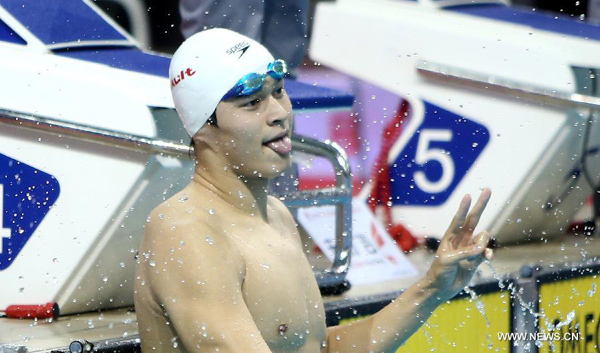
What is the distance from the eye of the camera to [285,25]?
4.29m

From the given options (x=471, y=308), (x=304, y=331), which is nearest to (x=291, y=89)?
(x=471, y=308)

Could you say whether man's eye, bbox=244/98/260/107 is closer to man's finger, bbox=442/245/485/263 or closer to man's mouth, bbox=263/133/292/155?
man's mouth, bbox=263/133/292/155

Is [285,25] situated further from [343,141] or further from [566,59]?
[343,141]

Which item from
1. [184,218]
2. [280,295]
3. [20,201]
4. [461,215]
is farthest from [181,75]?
[20,201]

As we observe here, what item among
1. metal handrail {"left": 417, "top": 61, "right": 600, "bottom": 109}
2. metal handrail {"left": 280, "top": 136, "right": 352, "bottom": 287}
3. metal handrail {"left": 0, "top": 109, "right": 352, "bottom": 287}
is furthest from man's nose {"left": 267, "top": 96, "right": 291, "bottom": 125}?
metal handrail {"left": 417, "top": 61, "right": 600, "bottom": 109}

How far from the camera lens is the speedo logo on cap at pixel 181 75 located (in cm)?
248

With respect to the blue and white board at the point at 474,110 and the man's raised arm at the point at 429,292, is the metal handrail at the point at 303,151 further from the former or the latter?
the blue and white board at the point at 474,110

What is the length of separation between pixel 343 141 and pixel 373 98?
0.57 m

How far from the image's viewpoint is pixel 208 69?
8.09 feet

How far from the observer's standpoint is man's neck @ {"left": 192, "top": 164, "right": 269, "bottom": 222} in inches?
97.3

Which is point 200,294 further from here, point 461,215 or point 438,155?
point 438,155

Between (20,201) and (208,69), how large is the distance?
1.18 m

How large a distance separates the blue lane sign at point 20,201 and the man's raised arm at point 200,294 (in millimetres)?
1210

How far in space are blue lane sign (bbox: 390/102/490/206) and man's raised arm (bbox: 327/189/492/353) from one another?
91.0 inches
